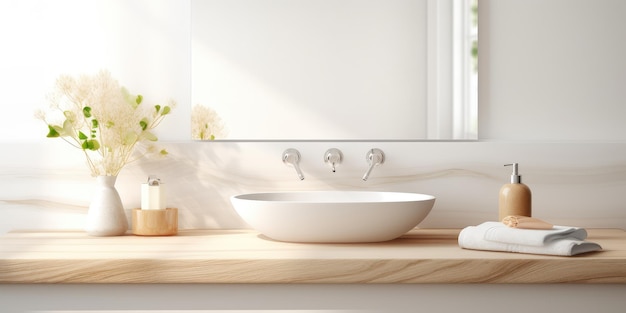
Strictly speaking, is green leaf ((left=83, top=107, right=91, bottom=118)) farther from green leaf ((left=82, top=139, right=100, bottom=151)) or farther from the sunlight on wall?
the sunlight on wall

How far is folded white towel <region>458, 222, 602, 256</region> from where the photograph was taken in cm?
155

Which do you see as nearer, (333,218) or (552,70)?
(333,218)

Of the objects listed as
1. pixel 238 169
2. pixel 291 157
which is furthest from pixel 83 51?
pixel 291 157

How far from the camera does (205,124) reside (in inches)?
83.1

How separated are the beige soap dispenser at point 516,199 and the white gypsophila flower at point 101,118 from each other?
960mm

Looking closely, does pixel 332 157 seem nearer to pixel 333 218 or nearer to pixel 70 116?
pixel 333 218

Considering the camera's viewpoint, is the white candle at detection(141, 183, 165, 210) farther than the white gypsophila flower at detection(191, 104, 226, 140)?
No

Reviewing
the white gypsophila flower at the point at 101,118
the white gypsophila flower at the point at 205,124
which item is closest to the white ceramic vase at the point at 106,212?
the white gypsophila flower at the point at 101,118

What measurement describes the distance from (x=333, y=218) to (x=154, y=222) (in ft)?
1.68

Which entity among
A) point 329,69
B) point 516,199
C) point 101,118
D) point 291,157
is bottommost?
point 516,199

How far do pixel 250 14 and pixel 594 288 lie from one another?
46.8 inches

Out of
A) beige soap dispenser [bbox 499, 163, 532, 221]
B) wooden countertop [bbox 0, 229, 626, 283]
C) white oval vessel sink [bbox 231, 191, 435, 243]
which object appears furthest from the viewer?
beige soap dispenser [bbox 499, 163, 532, 221]

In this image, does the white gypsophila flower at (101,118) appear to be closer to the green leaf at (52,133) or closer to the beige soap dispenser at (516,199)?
the green leaf at (52,133)

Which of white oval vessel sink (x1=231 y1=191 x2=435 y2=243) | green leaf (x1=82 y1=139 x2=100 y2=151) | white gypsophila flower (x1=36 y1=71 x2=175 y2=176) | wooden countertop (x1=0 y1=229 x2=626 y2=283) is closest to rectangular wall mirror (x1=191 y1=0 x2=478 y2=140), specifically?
white gypsophila flower (x1=36 y1=71 x2=175 y2=176)
